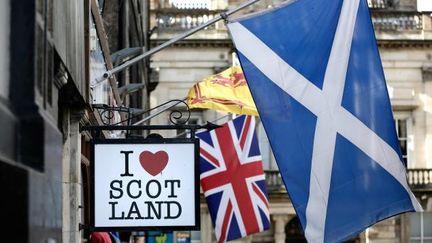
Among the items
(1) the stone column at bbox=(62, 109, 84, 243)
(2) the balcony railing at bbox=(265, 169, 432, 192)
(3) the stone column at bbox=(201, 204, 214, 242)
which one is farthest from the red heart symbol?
(2) the balcony railing at bbox=(265, 169, 432, 192)

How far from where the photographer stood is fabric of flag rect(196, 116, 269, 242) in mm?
20703

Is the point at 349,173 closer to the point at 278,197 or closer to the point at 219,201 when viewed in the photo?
the point at 219,201

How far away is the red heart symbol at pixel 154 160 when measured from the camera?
32.9ft

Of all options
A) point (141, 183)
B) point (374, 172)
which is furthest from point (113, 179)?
point (374, 172)

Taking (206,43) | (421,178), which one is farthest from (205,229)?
(421,178)

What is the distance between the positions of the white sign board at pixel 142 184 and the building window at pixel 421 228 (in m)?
35.0

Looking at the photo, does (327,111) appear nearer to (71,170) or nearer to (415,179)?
(71,170)

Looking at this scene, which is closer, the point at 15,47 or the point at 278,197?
the point at 15,47

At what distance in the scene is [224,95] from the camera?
66.6ft

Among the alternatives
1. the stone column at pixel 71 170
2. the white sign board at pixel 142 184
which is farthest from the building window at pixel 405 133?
the stone column at pixel 71 170

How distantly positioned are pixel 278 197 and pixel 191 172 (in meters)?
34.1

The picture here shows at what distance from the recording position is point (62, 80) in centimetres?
709

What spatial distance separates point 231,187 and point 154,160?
10.7 metres

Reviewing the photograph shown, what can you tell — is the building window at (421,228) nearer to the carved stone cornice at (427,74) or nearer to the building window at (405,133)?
the building window at (405,133)
